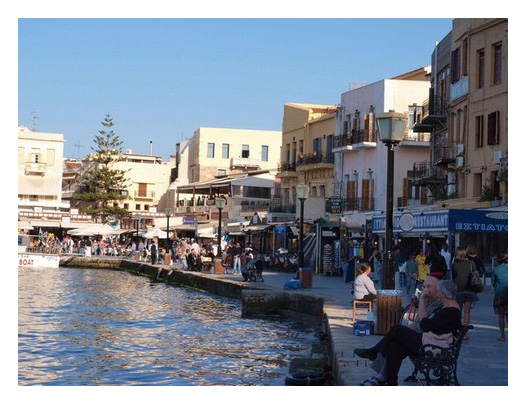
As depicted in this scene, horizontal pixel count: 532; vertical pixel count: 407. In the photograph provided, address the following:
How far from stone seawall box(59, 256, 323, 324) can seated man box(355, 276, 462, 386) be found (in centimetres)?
1270

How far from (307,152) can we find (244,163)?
27201mm

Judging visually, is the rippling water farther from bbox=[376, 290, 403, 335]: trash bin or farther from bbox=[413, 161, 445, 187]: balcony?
bbox=[413, 161, 445, 187]: balcony

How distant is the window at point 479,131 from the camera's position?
109 ft

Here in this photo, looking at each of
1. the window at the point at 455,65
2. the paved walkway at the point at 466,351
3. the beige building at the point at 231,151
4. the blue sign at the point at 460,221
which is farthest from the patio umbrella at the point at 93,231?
the paved walkway at the point at 466,351

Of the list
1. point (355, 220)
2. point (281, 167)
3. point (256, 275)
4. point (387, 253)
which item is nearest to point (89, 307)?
point (256, 275)

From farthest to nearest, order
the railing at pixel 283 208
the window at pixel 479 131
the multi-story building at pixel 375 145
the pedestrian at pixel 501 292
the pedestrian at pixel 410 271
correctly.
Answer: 1. the railing at pixel 283 208
2. the multi-story building at pixel 375 145
3. the window at pixel 479 131
4. the pedestrian at pixel 410 271
5. the pedestrian at pixel 501 292

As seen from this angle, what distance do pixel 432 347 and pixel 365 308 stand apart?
8.11 m

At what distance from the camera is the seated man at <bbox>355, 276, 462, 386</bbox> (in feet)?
35.7

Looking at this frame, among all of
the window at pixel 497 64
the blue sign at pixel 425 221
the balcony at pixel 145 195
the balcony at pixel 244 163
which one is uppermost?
the window at pixel 497 64

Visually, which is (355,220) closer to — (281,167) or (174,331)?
(174,331)

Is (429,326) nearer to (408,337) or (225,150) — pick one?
(408,337)

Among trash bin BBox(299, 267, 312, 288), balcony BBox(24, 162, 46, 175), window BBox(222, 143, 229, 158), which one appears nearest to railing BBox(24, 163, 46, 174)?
balcony BBox(24, 162, 46, 175)

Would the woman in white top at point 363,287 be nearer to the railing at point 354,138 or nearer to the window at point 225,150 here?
the railing at point 354,138

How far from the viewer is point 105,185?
82.7 metres
